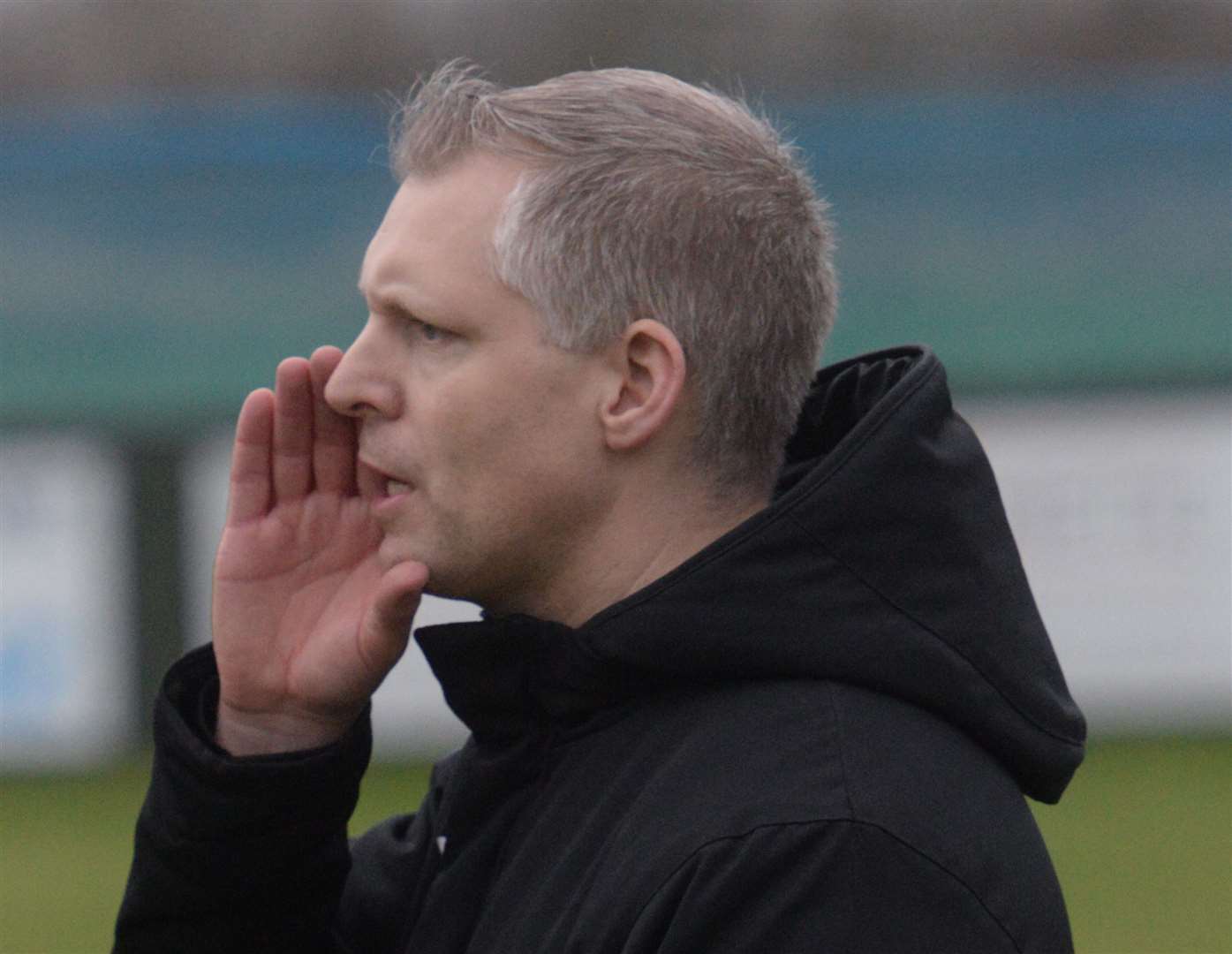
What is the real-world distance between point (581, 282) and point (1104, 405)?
638cm

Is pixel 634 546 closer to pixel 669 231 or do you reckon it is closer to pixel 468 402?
pixel 468 402

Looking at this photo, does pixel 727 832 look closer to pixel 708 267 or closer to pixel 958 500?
pixel 958 500

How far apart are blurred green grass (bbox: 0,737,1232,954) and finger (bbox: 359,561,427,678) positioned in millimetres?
3971

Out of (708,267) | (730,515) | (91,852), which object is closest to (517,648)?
(730,515)

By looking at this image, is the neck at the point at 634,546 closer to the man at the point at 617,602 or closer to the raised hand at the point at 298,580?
the man at the point at 617,602

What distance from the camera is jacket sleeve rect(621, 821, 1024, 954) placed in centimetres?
160

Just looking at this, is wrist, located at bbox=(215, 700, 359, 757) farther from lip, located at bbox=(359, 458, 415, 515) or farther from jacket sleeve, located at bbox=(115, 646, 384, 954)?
lip, located at bbox=(359, 458, 415, 515)

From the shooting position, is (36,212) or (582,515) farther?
(36,212)

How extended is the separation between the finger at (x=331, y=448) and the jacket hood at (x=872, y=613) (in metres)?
0.40

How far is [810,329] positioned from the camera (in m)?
2.09

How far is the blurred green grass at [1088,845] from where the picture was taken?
5.91 meters

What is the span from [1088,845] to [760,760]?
5.31 m

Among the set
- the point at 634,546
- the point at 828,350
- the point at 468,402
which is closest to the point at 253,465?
the point at 468,402

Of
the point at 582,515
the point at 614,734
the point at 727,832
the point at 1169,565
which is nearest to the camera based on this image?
the point at 727,832
